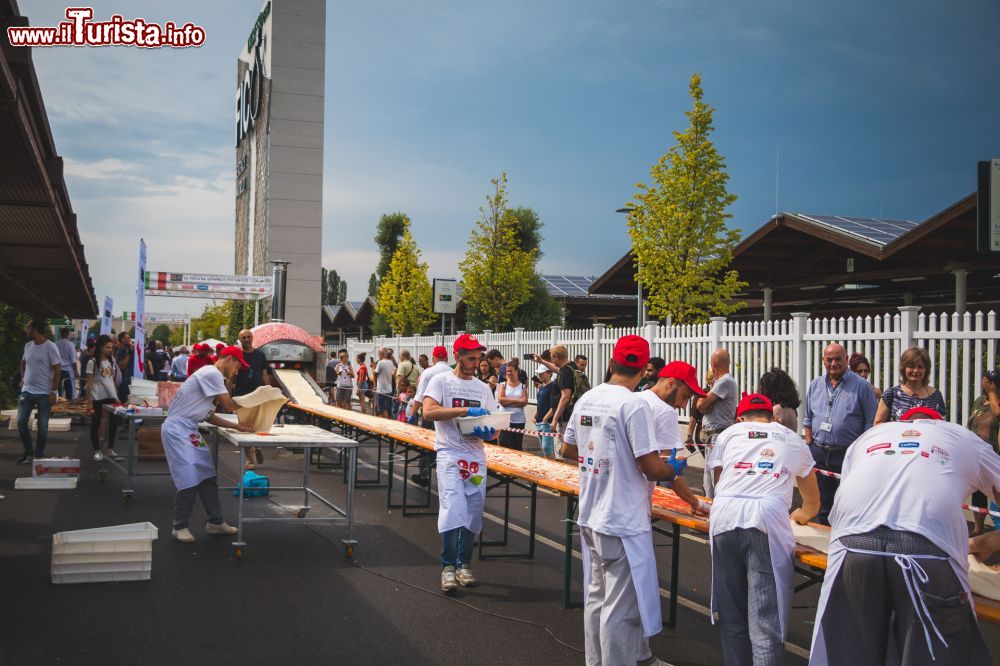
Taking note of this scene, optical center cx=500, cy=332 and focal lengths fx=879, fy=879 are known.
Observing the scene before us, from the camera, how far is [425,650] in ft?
17.3

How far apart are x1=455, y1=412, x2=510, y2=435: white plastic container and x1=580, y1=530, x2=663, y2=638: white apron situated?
216cm

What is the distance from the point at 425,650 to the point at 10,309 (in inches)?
841

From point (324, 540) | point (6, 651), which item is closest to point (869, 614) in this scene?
point (6, 651)

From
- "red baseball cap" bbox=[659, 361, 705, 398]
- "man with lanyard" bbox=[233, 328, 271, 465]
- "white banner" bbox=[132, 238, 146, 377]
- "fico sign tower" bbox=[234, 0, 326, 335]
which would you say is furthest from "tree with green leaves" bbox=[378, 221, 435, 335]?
"red baseball cap" bbox=[659, 361, 705, 398]

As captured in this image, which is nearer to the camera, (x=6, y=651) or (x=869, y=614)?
(x=869, y=614)

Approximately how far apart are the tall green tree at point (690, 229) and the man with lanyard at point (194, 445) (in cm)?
1245

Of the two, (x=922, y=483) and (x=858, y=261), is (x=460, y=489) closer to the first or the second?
(x=922, y=483)

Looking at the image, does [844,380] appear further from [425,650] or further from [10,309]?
[10,309]

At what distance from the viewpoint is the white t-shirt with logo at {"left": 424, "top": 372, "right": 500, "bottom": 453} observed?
21.8ft

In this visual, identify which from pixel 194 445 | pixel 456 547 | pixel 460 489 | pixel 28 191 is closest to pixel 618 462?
pixel 460 489

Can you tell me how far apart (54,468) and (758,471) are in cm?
958

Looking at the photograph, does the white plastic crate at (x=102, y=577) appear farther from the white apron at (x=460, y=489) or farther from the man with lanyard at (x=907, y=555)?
the man with lanyard at (x=907, y=555)

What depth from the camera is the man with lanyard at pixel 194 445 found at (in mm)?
Result: 7988

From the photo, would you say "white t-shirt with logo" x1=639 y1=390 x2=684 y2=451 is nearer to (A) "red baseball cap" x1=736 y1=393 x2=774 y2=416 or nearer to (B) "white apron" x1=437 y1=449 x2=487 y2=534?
(A) "red baseball cap" x1=736 y1=393 x2=774 y2=416
